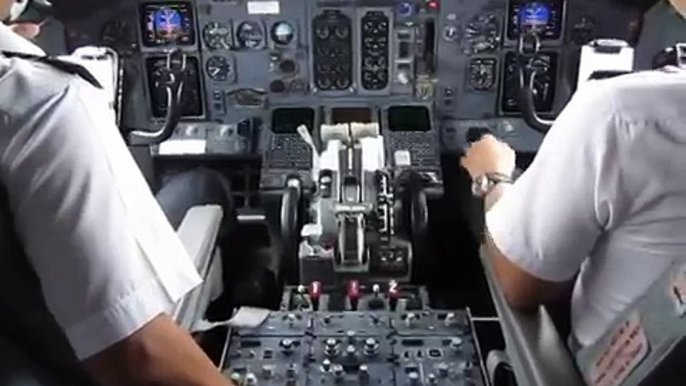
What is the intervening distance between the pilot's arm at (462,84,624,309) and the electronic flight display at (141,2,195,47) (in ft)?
5.76

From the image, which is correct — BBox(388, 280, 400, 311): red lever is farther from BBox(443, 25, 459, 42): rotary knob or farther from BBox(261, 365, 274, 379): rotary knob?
BBox(443, 25, 459, 42): rotary knob

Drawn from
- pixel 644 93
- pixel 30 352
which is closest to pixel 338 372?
pixel 644 93

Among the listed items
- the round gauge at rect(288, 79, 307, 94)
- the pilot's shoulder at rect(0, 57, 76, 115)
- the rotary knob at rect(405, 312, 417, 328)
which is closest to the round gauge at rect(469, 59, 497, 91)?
the round gauge at rect(288, 79, 307, 94)

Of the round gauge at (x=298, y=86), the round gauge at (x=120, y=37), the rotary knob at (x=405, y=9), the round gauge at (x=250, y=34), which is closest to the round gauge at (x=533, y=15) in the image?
the rotary knob at (x=405, y=9)

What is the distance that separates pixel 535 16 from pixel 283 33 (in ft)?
2.78

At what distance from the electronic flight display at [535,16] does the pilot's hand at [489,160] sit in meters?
0.94

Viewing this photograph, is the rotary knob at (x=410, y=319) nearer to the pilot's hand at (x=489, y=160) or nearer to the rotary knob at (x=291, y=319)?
the rotary knob at (x=291, y=319)

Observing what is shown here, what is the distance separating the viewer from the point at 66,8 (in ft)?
11.4

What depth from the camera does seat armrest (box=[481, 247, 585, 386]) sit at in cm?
187

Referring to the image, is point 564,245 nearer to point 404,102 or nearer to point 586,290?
point 586,290

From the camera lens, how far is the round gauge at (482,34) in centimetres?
351

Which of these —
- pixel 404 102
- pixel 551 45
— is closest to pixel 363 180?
pixel 404 102

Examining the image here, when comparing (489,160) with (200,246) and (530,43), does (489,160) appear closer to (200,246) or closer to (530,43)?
(200,246)

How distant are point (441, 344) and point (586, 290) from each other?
71 centimetres
